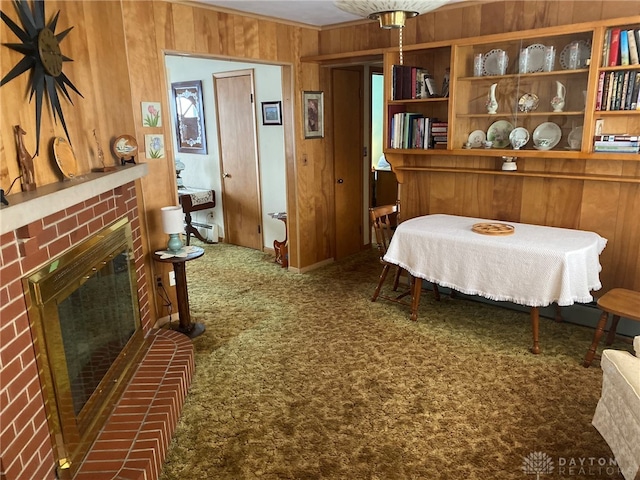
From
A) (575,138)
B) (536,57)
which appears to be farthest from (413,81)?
(575,138)

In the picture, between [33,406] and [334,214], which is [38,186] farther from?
[334,214]

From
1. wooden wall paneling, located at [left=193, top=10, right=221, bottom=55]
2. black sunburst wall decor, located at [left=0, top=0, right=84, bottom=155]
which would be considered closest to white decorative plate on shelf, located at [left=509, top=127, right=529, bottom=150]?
wooden wall paneling, located at [left=193, top=10, right=221, bottom=55]

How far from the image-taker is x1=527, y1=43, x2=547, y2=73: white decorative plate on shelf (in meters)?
3.41

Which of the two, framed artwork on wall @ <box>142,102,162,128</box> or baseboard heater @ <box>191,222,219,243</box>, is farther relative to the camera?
baseboard heater @ <box>191,222,219,243</box>

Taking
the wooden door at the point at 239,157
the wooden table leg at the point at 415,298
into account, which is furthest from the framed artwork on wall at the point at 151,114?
the wooden table leg at the point at 415,298

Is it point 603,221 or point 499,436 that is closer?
point 499,436

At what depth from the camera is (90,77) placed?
2660 mm

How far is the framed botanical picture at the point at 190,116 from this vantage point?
→ 6004mm

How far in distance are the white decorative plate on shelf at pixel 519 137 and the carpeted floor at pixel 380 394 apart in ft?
4.48

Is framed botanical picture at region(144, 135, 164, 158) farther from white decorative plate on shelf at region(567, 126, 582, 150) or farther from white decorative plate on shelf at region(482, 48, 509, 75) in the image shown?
white decorative plate on shelf at region(567, 126, 582, 150)

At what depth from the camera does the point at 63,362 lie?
6.56 feet

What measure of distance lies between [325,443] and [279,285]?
7.82 ft

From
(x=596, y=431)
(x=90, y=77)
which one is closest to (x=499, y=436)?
(x=596, y=431)

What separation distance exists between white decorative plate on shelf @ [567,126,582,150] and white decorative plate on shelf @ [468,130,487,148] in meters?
0.63
